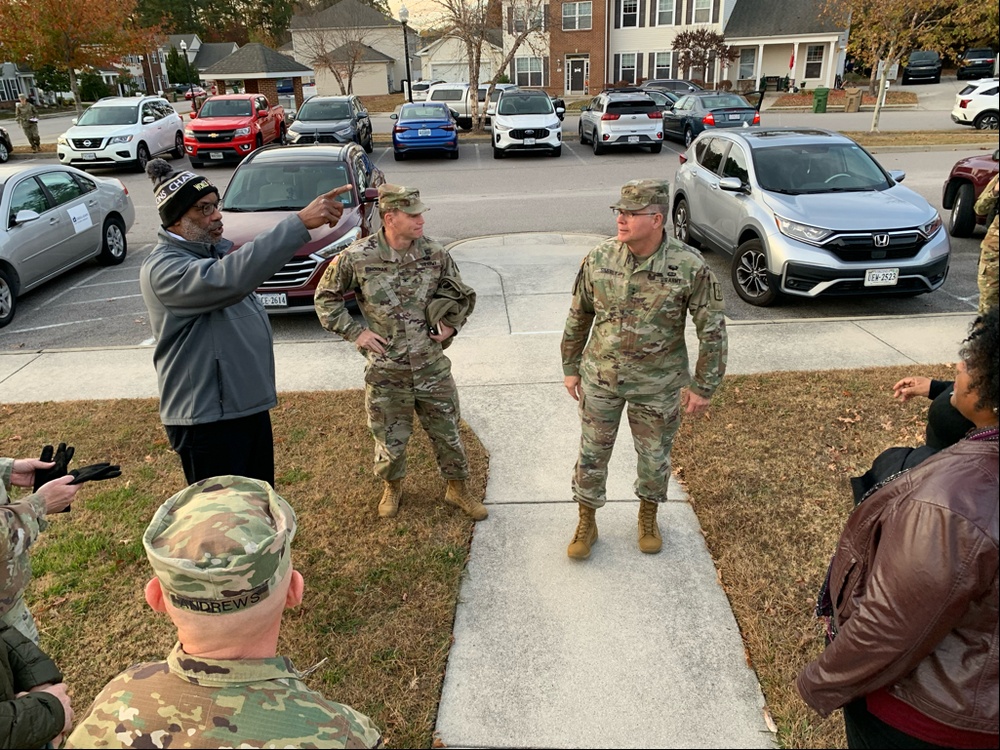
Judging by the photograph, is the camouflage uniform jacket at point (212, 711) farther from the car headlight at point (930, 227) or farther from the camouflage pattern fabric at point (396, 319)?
the car headlight at point (930, 227)

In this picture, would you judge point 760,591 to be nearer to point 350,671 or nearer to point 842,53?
point 350,671

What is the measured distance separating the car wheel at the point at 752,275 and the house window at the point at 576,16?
41796 mm

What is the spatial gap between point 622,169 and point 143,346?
13.6m

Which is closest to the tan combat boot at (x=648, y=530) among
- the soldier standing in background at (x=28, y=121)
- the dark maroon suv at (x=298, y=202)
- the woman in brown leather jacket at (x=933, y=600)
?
the woman in brown leather jacket at (x=933, y=600)

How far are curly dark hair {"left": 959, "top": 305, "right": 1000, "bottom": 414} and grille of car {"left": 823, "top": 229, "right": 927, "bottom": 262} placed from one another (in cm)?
597

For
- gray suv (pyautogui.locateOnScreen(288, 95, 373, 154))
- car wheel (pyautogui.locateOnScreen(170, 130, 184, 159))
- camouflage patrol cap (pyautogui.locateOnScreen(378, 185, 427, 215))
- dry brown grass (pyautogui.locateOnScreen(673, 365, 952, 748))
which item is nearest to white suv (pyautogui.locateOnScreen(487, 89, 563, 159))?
gray suv (pyautogui.locateOnScreen(288, 95, 373, 154))

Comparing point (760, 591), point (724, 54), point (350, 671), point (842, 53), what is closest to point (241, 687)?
point (350, 671)

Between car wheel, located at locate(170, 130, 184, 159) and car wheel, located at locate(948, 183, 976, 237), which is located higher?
car wheel, located at locate(170, 130, 184, 159)

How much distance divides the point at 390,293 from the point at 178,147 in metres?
21.9

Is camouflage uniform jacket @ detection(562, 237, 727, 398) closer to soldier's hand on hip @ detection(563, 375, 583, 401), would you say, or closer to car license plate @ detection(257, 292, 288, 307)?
soldier's hand on hip @ detection(563, 375, 583, 401)

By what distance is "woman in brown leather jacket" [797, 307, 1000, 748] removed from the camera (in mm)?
1637

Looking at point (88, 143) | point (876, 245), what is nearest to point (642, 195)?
point (876, 245)

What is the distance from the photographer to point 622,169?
18.4 metres

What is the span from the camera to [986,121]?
23.8 m
